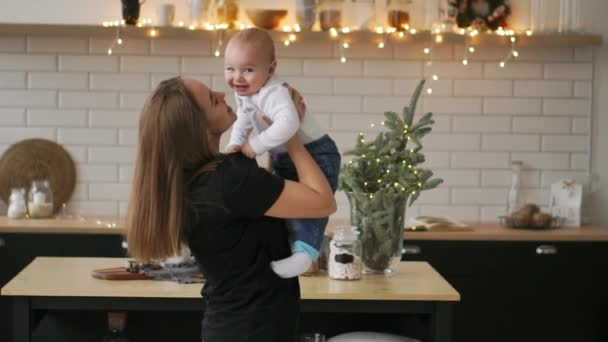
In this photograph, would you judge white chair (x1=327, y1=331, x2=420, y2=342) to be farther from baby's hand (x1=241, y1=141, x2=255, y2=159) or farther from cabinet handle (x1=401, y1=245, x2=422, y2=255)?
cabinet handle (x1=401, y1=245, x2=422, y2=255)

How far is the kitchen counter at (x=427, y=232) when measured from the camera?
17.3 ft

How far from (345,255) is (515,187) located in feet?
7.39

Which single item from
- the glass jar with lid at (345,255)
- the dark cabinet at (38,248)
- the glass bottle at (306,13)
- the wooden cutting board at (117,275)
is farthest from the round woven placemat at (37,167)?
the glass jar with lid at (345,255)

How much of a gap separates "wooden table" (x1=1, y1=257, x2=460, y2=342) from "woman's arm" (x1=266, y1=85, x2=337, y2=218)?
34.8 inches

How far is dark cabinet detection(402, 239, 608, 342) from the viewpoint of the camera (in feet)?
17.5

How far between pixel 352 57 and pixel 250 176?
325 centimetres

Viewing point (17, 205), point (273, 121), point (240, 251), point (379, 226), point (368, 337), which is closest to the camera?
point (240, 251)

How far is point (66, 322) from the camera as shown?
3.98 meters

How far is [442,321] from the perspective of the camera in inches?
144

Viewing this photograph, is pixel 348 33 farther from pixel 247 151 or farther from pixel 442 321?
pixel 247 151

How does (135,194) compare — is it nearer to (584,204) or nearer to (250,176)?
(250,176)

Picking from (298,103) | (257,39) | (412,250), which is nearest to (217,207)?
(298,103)

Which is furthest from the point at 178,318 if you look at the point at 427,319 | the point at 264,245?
the point at 264,245

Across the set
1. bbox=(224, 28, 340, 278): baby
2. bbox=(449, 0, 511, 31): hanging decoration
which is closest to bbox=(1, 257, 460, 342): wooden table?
bbox=(224, 28, 340, 278): baby
